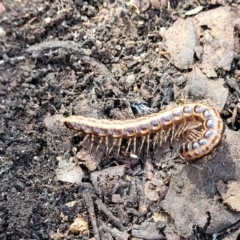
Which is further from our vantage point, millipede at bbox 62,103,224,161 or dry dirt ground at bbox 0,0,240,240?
millipede at bbox 62,103,224,161

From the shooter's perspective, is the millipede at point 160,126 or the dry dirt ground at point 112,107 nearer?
the dry dirt ground at point 112,107

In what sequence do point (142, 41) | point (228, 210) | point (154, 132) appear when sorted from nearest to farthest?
point (228, 210) < point (154, 132) < point (142, 41)

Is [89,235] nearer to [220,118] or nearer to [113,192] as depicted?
[113,192]

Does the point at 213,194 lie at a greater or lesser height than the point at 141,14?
lesser

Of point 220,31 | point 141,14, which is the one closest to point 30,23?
point 141,14
